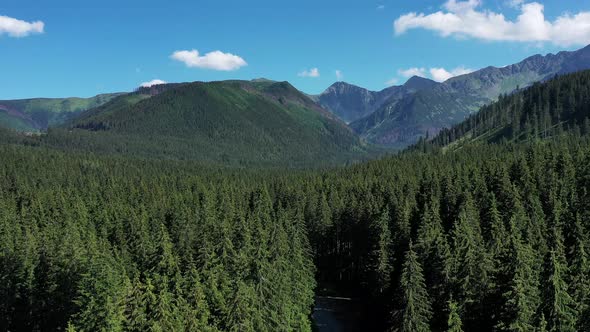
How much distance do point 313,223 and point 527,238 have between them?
53.0 meters

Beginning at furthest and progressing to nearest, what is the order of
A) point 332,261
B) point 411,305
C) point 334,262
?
point 332,261, point 334,262, point 411,305

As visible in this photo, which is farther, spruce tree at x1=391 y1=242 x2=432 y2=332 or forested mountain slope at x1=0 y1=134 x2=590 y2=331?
spruce tree at x1=391 y1=242 x2=432 y2=332

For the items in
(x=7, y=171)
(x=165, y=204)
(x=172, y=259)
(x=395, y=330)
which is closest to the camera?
(x=395, y=330)

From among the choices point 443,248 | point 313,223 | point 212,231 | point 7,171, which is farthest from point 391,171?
point 7,171

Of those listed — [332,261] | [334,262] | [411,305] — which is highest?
[411,305]

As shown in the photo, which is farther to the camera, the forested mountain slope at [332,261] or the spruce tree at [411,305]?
the spruce tree at [411,305]

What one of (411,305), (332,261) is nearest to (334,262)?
(332,261)

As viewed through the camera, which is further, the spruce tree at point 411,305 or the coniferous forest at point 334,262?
the spruce tree at point 411,305

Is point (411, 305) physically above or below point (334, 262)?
above

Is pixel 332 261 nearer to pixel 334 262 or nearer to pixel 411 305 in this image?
pixel 334 262

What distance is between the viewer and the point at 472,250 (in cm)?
5066

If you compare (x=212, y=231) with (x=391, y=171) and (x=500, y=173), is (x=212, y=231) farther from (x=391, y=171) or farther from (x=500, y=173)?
(x=391, y=171)

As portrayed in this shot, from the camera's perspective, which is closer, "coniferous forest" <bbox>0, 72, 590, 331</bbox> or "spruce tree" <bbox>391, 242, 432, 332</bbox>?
"coniferous forest" <bbox>0, 72, 590, 331</bbox>

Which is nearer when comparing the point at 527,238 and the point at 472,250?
the point at 472,250
